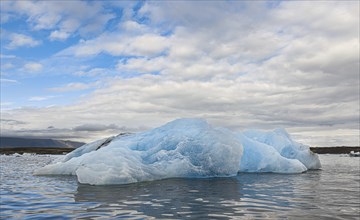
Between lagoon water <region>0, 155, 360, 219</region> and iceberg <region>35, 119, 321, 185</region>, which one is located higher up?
iceberg <region>35, 119, 321, 185</region>

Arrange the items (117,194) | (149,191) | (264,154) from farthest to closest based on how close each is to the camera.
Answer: (264,154) → (149,191) → (117,194)

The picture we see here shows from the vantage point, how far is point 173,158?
18.0m

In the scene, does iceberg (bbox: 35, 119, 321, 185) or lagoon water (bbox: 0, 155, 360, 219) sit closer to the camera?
lagoon water (bbox: 0, 155, 360, 219)

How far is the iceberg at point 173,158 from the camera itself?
592 inches

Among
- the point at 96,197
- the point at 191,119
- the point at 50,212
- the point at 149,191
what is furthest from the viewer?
the point at 191,119

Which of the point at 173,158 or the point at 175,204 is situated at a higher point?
the point at 173,158

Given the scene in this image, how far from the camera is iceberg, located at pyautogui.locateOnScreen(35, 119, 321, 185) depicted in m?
15.0

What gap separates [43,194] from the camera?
11148mm

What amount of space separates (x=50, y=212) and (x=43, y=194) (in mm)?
3421

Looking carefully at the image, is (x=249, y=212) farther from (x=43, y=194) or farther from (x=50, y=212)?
(x=43, y=194)

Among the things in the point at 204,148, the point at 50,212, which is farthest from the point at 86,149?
the point at 50,212

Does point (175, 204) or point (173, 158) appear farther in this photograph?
point (173, 158)

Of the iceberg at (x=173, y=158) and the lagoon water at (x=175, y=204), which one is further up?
the iceberg at (x=173, y=158)

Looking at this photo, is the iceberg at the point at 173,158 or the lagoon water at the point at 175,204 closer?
the lagoon water at the point at 175,204
